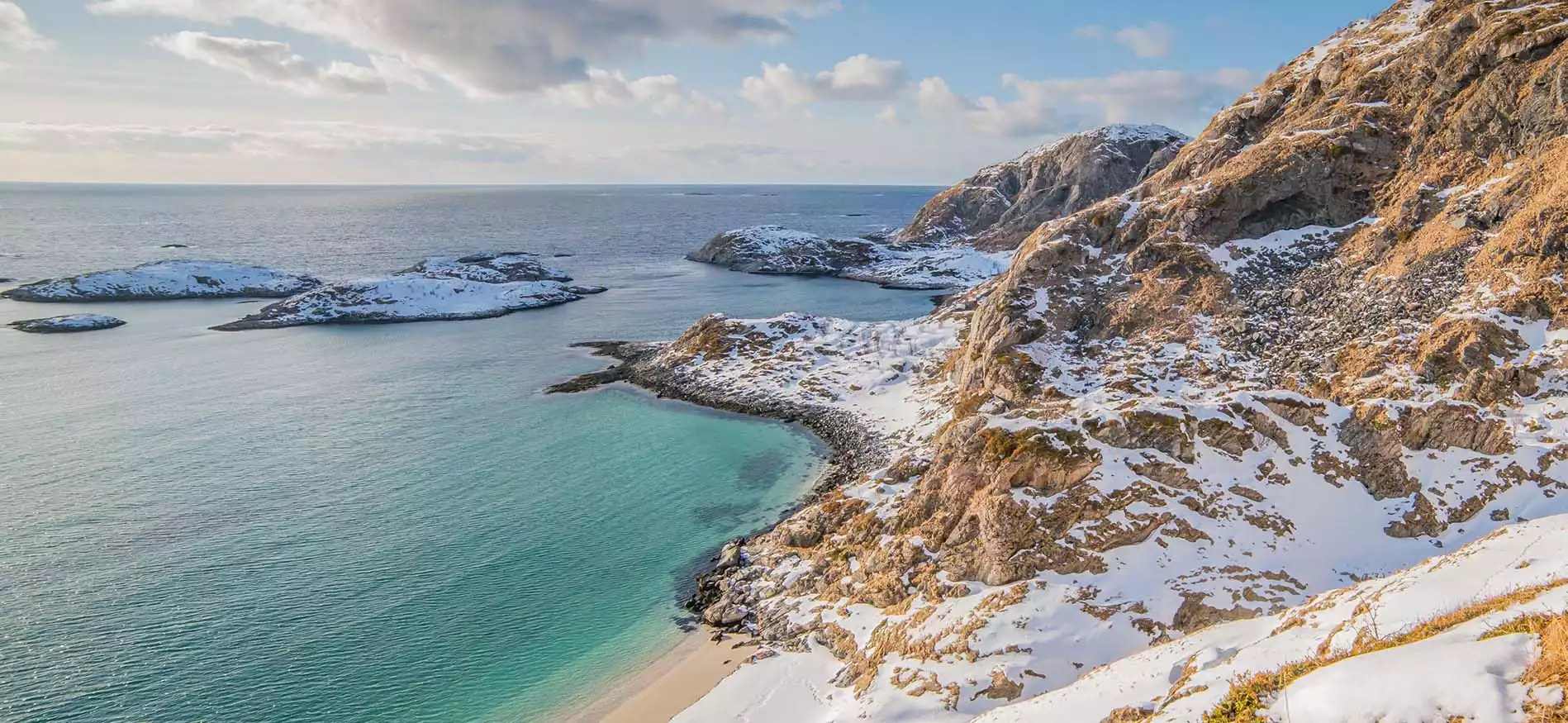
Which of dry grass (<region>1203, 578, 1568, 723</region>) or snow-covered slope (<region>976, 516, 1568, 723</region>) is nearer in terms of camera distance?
snow-covered slope (<region>976, 516, 1568, 723</region>)

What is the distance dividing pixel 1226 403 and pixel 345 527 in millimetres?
44396

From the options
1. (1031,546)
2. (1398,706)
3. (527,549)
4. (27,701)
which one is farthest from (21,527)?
(1398,706)

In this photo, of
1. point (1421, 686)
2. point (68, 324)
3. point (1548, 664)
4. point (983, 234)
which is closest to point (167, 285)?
point (68, 324)

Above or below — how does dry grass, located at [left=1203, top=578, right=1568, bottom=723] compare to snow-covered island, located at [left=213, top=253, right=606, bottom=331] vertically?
above

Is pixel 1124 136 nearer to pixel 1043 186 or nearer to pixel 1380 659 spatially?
pixel 1043 186

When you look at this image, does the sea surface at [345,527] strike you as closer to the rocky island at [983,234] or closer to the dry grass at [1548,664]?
the dry grass at [1548,664]

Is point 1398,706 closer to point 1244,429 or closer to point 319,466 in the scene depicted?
point 1244,429

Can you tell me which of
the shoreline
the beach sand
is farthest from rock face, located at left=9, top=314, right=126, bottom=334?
the beach sand

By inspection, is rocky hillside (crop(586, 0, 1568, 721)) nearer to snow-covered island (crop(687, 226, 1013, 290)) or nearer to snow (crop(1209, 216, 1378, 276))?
snow (crop(1209, 216, 1378, 276))

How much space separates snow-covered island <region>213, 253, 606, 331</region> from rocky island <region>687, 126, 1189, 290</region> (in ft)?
146

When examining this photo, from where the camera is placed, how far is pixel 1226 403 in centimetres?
3241

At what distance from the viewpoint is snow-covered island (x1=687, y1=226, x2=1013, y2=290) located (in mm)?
136500

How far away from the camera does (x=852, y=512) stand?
37.3 meters

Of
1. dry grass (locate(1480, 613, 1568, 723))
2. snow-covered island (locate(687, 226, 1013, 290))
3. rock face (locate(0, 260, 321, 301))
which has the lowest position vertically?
rock face (locate(0, 260, 321, 301))
